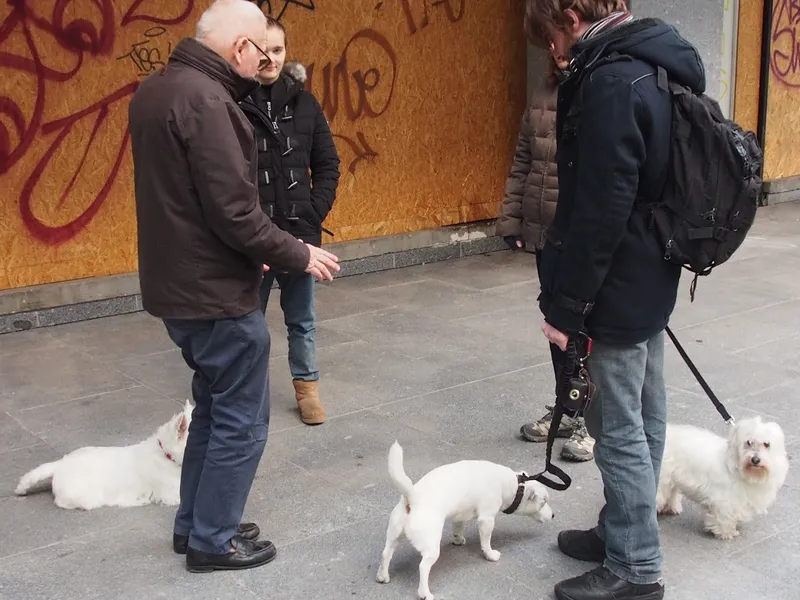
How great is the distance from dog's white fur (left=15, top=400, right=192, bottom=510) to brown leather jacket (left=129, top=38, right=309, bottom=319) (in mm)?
907

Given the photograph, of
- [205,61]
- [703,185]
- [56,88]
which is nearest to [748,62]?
[56,88]

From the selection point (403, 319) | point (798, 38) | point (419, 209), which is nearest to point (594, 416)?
point (403, 319)

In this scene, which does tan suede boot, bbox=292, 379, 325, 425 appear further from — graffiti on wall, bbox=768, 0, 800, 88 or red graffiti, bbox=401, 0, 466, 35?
graffiti on wall, bbox=768, 0, 800, 88

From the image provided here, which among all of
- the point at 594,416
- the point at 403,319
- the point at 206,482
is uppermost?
the point at 594,416

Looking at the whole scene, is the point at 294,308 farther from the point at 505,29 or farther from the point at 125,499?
Answer: the point at 505,29

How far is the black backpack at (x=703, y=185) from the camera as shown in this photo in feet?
9.72

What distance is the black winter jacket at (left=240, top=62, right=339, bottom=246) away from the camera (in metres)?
4.73

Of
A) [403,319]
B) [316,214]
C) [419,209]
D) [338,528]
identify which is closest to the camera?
[338,528]

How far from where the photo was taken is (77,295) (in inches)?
284

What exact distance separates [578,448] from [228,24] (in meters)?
2.46

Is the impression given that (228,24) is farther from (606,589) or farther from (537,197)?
(606,589)

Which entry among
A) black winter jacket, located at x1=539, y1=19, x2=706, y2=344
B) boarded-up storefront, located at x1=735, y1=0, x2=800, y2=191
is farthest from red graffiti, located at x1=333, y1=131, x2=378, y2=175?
black winter jacket, located at x1=539, y1=19, x2=706, y2=344

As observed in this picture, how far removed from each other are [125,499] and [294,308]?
1.35 meters

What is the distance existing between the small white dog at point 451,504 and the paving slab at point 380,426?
0.13m
